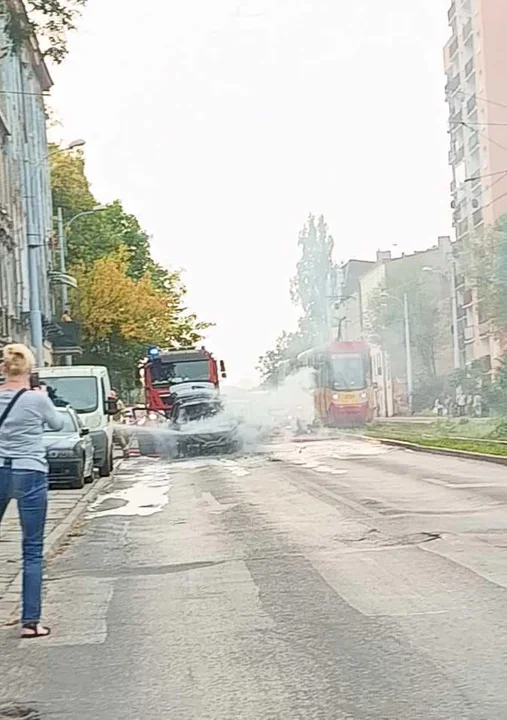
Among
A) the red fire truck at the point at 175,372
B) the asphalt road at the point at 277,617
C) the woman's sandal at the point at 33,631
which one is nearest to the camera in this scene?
the asphalt road at the point at 277,617

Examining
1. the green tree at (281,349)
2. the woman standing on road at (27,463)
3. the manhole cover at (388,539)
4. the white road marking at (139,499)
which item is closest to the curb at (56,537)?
the white road marking at (139,499)

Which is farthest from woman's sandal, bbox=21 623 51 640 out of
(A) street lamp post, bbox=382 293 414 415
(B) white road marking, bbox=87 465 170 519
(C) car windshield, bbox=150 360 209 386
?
(A) street lamp post, bbox=382 293 414 415

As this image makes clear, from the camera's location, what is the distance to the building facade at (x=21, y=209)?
46.8m

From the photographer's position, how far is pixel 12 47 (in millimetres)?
15258

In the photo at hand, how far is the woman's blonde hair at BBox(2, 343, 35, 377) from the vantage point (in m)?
9.03

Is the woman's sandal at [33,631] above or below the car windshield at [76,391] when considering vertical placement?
below

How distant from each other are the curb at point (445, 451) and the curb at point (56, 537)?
24.7 feet

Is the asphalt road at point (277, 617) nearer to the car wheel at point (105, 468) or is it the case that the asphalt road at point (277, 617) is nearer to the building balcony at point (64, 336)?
the car wheel at point (105, 468)

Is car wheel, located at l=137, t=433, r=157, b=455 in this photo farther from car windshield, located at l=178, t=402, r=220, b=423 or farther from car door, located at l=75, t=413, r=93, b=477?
car door, located at l=75, t=413, r=93, b=477

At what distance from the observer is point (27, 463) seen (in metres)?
8.87

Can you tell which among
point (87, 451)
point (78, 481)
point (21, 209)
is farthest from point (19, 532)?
point (21, 209)

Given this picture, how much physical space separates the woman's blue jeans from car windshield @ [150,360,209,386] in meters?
36.0

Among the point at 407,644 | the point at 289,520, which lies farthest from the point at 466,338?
the point at 407,644

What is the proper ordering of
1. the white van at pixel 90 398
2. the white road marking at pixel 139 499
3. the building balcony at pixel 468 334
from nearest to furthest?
the white road marking at pixel 139 499 → the white van at pixel 90 398 → the building balcony at pixel 468 334
